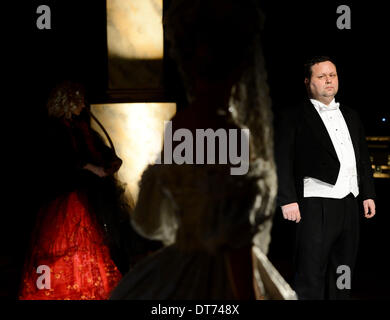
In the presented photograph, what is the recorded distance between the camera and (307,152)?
10.8 ft

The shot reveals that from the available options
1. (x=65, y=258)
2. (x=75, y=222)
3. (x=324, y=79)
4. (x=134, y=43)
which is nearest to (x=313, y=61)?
(x=324, y=79)

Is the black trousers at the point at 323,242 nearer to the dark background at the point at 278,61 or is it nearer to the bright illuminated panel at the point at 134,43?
the dark background at the point at 278,61

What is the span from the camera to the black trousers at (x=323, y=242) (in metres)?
3.26

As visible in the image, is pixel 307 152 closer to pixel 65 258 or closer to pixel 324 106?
pixel 324 106

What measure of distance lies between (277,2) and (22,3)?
1.96 m

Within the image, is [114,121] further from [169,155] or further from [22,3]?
[169,155]

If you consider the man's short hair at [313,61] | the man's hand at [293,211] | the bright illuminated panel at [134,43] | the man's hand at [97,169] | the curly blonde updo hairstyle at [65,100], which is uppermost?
the bright illuminated panel at [134,43]

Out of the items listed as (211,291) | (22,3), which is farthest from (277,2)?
(211,291)

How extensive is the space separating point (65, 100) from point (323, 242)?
5.52 feet

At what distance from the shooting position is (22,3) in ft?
15.6

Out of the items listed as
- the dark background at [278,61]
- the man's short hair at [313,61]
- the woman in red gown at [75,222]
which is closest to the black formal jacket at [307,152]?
the man's short hair at [313,61]

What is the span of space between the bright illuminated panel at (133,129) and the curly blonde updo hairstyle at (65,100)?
308mm

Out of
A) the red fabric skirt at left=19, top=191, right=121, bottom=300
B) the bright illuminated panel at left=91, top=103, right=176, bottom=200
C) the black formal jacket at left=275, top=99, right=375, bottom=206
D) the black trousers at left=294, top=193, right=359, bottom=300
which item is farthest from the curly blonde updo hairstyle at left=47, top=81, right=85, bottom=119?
the black trousers at left=294, top=193, right=359, bottom=300

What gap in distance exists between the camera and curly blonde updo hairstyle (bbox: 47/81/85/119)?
3627 millimetres
